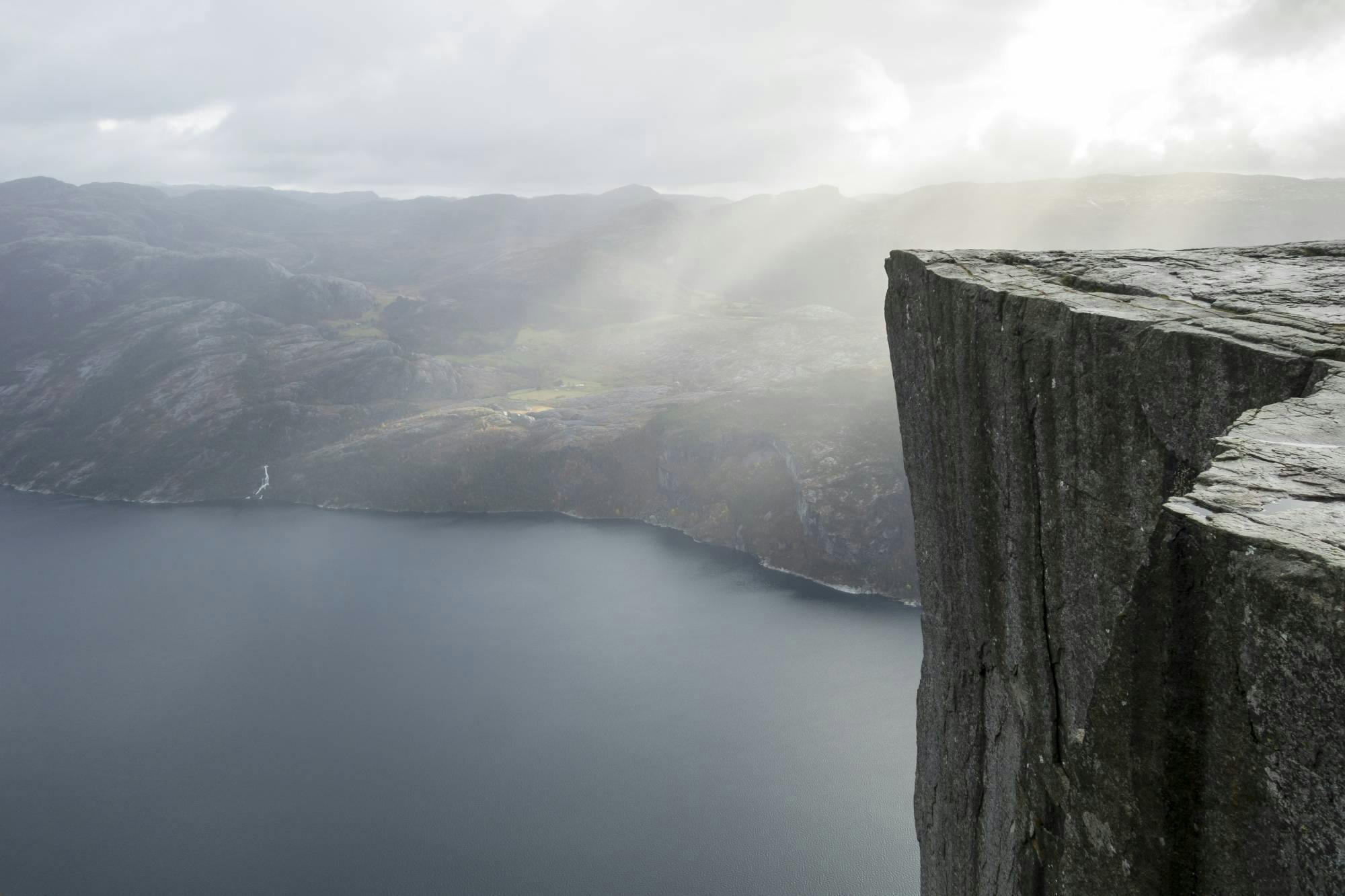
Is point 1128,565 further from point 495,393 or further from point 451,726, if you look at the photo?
point 495,393

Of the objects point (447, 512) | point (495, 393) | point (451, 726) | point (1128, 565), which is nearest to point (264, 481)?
point (447, 512)

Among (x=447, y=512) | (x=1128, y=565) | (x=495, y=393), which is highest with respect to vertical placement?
(x=1128, y=565)

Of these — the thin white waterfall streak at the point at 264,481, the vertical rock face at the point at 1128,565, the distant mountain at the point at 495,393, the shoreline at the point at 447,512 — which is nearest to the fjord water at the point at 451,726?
the shoreline at the point at 447,512

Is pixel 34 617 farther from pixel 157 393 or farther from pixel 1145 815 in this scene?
pixel 1145 815

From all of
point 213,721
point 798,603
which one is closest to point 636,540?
point 798,603

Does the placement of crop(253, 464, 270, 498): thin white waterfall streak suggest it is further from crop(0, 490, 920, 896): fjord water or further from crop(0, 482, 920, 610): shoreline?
crop(0, 490, 920, 896): fjord water

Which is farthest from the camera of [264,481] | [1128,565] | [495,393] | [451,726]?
[495,393]
